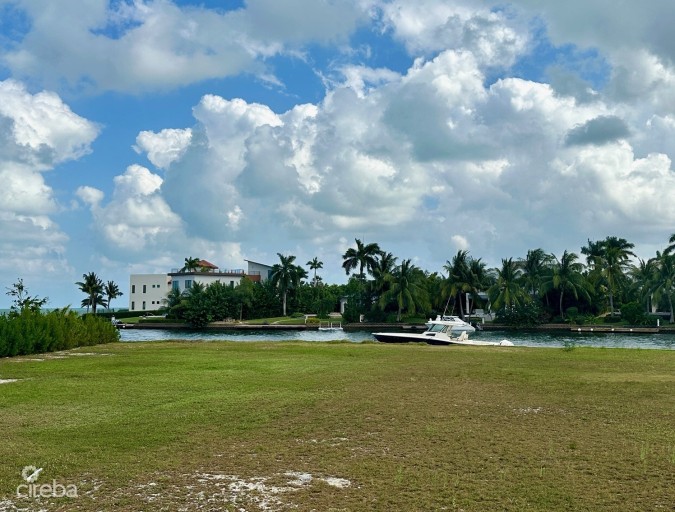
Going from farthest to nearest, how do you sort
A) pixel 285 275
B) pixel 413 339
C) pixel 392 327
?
pixel 285 275, pixel 392 327, pixel 413 339

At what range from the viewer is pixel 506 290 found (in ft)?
266

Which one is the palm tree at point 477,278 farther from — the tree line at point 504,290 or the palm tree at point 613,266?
the palm tree at point 613,266

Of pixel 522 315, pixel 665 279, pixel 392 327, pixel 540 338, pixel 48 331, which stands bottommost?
pixel 540 338

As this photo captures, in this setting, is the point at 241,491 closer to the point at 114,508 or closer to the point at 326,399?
the point at 114,508

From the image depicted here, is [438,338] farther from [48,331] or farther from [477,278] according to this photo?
[477,278]

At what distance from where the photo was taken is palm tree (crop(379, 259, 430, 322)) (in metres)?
84.4

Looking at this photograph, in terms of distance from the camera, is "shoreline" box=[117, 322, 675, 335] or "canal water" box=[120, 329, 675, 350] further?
"shoreline" box=[117, 322, 675, 335]

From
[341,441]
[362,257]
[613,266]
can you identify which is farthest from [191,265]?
[341,441]

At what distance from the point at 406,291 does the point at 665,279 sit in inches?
1180

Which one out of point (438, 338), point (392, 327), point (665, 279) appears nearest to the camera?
point (438, 338)

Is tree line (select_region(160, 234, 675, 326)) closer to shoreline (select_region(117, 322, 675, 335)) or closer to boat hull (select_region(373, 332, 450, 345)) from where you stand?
shoreline (select_region(117, 322, 675, 335))

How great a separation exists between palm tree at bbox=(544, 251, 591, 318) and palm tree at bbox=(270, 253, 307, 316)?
1502 inches

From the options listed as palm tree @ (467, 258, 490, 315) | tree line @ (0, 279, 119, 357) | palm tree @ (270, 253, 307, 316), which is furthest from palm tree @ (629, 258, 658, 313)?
tree line @ (0, 279, 119, 357)

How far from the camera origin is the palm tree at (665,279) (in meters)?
72.8
